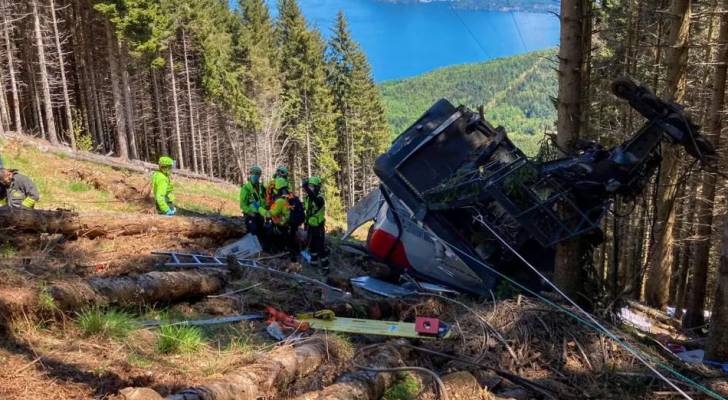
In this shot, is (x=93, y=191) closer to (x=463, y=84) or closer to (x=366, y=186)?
(x=366, y=186)

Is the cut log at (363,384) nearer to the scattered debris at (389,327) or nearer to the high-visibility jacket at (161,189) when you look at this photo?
the scattered debris at (389,327)

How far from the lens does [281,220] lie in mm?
10227

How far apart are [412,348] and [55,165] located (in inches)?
653

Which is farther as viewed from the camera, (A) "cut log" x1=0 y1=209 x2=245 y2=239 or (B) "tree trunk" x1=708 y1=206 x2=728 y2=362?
(A) "cut log" x1=0 y1=209 x2=245 y2=239

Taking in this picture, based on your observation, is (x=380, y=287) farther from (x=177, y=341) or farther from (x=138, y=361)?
(x=138, y=361)

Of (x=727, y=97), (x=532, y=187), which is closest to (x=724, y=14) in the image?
(x=727, y=97)

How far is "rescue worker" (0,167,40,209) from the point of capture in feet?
29.9

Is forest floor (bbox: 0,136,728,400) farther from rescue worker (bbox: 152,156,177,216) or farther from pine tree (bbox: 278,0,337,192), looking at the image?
pine tree (bbox: 278,0,337,192)

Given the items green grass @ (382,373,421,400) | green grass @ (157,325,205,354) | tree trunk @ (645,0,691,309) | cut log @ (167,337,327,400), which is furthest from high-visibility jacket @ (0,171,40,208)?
tree trunk @ (645,0,691,309)

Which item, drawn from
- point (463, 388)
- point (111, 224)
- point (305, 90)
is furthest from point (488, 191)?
point (305, 90)

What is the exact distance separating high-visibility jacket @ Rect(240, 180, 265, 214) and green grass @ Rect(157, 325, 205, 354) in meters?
5.55

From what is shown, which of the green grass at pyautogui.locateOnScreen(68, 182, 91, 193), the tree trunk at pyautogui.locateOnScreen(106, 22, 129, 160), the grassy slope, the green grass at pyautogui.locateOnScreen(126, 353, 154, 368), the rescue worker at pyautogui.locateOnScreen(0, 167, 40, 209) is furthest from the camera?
the tree trunk at pyautogui.locateOnScreen(106, 22, 129, 160)

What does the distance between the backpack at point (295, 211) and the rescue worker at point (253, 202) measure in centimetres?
60

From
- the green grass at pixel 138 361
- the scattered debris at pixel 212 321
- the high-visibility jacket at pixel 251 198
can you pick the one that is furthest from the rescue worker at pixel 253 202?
the green grass at pixel 138 361
